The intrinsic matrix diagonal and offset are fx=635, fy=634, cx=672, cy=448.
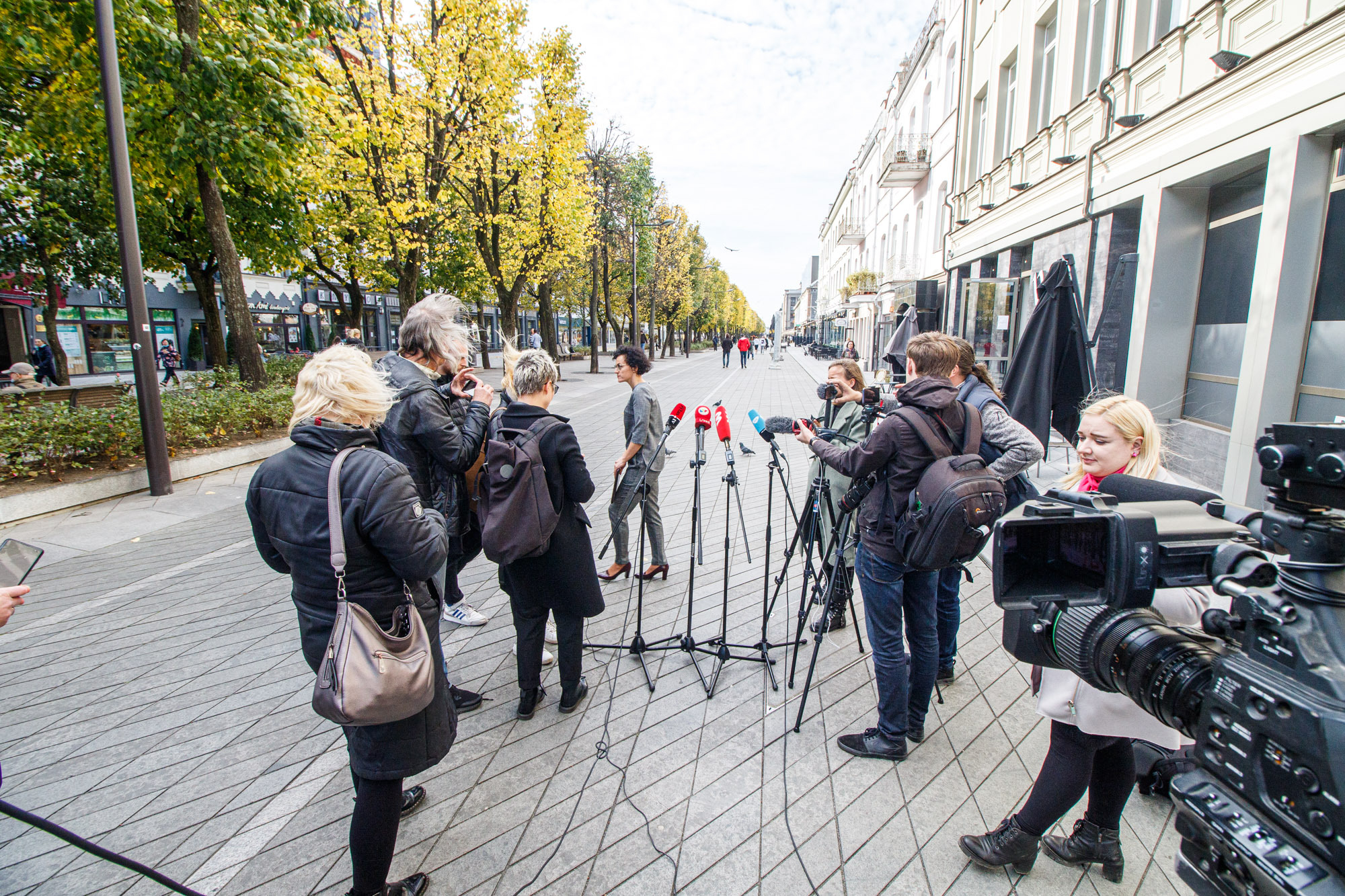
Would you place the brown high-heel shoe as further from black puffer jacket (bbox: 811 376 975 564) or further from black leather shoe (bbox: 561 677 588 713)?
black puffer jacket (bbox: 811 376 975 564)

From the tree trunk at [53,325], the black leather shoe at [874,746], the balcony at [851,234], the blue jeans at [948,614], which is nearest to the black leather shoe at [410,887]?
the black leather shoe at [874,746]

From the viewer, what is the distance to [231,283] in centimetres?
1053

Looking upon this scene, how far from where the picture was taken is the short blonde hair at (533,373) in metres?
3.27

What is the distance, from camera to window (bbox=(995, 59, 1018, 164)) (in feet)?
43.7

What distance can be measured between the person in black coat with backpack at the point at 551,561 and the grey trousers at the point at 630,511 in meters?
1.55

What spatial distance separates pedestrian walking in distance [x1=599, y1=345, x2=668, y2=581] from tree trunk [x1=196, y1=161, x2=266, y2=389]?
8546 mm

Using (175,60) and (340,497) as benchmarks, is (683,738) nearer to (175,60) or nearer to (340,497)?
(340,497)

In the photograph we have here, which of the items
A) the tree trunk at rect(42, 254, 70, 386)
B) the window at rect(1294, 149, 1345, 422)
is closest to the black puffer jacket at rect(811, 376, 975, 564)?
the window at rect(1294, 149, 1345, 422)

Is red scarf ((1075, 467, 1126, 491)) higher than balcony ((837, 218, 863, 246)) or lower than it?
lower

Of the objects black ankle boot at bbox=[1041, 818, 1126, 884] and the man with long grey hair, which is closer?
black ankle boot at bbox=[1041, 818, 1126, 884]

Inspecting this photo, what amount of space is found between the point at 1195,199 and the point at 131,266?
1280 cm

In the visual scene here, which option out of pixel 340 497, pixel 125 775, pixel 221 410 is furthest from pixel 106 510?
→ pixel 340 497

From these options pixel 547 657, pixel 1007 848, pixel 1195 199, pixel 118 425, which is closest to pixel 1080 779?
pixel 1007 848

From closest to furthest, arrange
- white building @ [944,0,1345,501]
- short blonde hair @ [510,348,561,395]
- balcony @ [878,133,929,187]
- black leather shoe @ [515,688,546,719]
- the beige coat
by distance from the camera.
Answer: the beige coat < short blonde hair @ [510,348,561,395] < black leather shoe @ [515,688,546,719] < white building @ [944,0,1345,501] < balcony @ [878,133,929,187]
